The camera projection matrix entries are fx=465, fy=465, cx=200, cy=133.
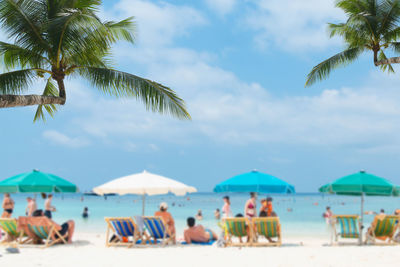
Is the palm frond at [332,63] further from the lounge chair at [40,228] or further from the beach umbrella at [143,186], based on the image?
the lounge chair at [40,228]

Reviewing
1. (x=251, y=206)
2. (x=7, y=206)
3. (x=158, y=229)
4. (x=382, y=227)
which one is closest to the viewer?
(x=158, y=229)

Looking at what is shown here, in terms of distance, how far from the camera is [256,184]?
968 centimetres

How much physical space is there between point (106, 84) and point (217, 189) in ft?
11.2

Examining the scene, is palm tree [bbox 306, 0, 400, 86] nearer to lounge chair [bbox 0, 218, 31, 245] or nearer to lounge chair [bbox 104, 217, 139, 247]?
lounge chair [bbox 104, 217, 139, 247]

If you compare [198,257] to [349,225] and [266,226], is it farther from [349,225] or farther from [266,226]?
[349,225]

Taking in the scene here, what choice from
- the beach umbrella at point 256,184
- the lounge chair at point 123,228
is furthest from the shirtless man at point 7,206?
the beach umbrella at point 256,184

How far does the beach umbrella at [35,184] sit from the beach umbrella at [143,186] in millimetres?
799

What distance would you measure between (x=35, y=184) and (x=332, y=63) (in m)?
7.30

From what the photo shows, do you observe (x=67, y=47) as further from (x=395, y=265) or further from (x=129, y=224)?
(x=395, y=265)

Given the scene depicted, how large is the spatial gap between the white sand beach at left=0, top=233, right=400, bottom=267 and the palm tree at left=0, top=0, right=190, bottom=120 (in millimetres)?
2512

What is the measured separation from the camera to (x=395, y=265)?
7.14m

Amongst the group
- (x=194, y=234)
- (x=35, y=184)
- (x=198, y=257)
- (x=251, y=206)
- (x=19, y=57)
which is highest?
(x=19, y=57)

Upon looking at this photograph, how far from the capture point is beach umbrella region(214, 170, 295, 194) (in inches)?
379

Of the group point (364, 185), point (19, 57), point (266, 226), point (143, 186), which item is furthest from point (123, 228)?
point (364, 185)
